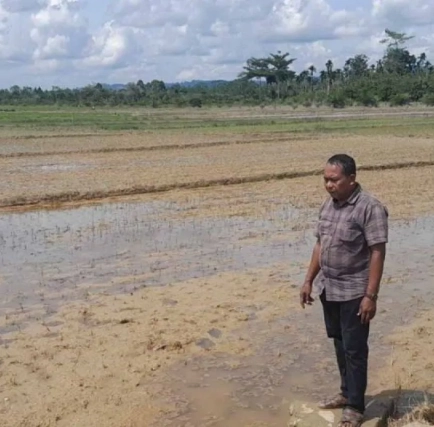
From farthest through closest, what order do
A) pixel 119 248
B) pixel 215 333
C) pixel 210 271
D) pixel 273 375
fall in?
pixel 119 248
pixel 210 271
pixel 215 333
pixel 273 375

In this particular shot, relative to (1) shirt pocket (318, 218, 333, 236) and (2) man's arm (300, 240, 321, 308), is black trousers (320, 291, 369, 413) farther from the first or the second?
(1) shirt pocket (318, 218, 333, 236)

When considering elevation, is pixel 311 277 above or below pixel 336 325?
above

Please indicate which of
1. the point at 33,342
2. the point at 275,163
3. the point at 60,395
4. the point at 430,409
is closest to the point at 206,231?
the point at 33,342

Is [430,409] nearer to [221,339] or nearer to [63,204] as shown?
[221,339]

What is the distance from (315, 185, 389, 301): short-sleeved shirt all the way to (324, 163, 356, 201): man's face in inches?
1.9

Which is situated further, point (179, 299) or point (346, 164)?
point (179, 299)

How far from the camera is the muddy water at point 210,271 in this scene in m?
4.70

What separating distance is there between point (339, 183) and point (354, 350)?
0.98 meters

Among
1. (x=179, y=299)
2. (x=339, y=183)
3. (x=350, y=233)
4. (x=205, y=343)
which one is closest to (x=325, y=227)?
(x=350, y=233)

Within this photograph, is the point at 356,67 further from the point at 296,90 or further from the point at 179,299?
the point at 179,299

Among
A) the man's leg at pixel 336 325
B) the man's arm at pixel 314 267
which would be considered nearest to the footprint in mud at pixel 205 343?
the man's leg at pixel 336 325

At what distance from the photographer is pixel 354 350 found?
3.92 metres

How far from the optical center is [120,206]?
12.4 meters

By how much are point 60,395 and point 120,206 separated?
25.9ft
